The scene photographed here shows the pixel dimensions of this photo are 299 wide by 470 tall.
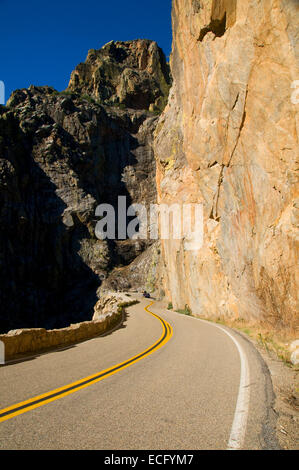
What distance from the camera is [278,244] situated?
1093 cm

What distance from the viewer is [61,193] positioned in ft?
215

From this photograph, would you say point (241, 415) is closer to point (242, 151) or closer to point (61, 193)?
point (242, 151)

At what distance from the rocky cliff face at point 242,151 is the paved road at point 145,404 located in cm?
600

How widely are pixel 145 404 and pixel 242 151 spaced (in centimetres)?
1385

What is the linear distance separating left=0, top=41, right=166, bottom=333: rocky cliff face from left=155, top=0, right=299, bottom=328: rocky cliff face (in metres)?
40.3

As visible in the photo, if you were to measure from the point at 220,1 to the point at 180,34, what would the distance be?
378 inches

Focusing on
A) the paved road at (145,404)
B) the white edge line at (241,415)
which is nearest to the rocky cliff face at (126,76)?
the paved road at (145,404)

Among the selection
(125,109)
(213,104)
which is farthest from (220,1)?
(125,109)

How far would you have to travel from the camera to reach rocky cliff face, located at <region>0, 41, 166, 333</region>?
185 ft

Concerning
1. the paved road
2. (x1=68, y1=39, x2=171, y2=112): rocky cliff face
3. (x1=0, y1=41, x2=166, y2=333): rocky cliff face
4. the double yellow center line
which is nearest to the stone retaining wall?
the paved road

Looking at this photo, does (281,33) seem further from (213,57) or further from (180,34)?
(180,34)

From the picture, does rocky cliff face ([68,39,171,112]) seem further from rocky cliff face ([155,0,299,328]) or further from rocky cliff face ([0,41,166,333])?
rocky cliff face ([155,0,299,328])

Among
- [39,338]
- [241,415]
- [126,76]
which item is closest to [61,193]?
[126,76]

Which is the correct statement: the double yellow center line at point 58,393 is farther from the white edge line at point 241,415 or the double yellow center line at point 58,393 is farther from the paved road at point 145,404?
the white edge line at point 241,415
